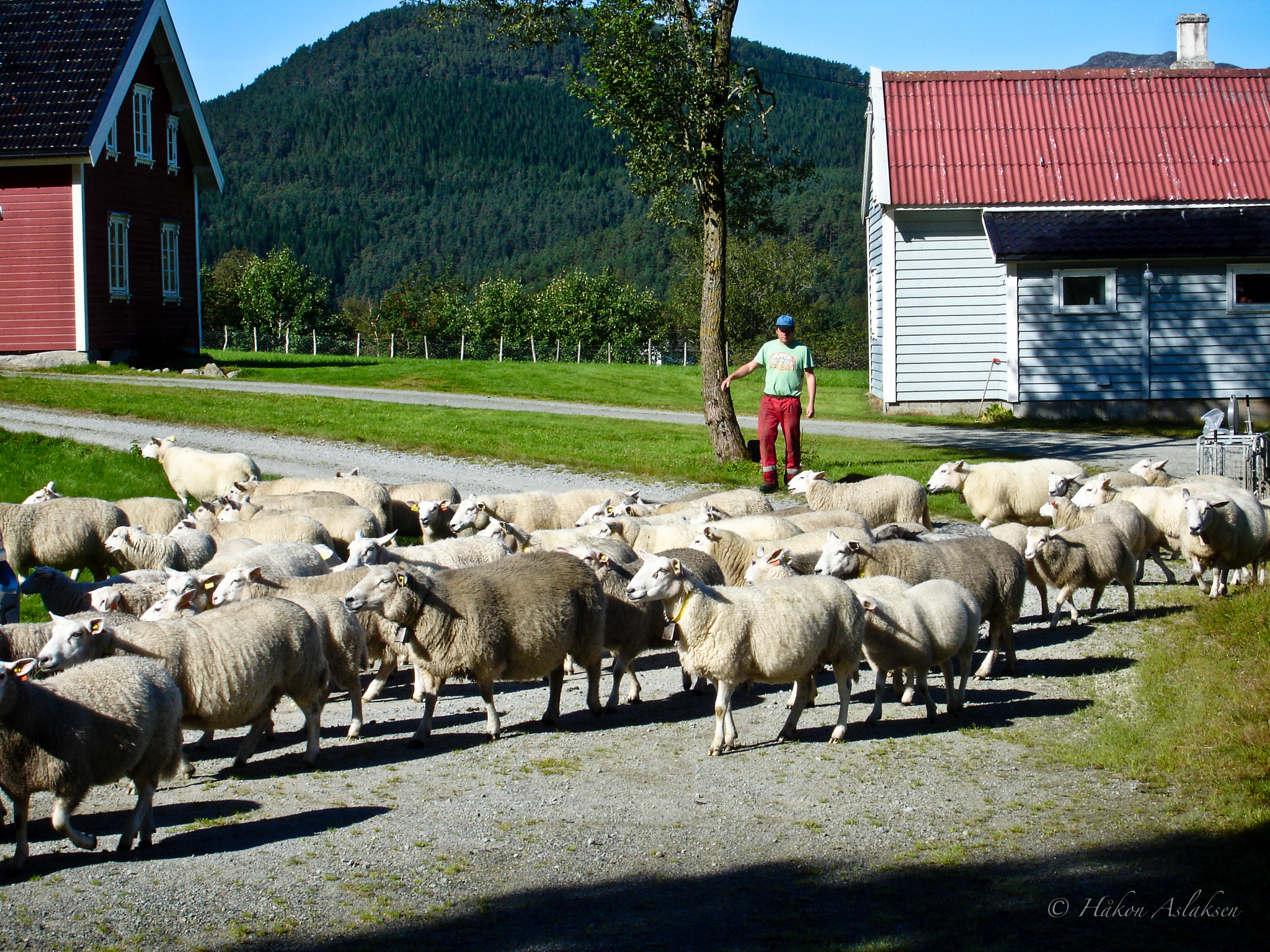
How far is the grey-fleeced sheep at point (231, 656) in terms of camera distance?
718cm

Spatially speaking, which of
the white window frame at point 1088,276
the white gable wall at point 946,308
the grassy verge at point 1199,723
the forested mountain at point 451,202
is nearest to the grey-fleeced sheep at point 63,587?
the grassy verge at point 1199,723

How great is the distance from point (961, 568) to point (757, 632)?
2.35m

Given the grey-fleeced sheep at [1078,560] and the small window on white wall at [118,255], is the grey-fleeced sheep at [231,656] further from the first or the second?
the small window on white wall at [118,255]

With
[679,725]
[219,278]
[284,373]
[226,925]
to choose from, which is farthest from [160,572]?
[219,278]

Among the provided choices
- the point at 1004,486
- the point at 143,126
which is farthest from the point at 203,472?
the point at 143,126

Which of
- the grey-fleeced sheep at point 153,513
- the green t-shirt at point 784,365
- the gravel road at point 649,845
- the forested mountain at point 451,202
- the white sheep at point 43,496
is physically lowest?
the gravel road at point 649,845

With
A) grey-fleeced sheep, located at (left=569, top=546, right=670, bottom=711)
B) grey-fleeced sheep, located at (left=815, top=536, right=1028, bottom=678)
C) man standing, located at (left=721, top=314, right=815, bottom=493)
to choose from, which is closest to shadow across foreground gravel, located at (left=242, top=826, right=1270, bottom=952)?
grey-fleeced sheep, located at (left=569, top=546, right=670, bottom=711)

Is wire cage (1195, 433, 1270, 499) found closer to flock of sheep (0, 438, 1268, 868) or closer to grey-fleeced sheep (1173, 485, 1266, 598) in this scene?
flock of sheep (0, 438, 1268, 868)

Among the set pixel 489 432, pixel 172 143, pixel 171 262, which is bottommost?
pixel 489 432

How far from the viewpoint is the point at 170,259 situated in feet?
117

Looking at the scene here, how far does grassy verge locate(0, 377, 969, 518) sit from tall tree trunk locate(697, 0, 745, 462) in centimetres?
48

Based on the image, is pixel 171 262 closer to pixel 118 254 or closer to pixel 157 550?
pixel 118 254

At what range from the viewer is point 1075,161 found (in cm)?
2811

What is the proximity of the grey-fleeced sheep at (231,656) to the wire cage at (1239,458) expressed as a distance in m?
11.7
